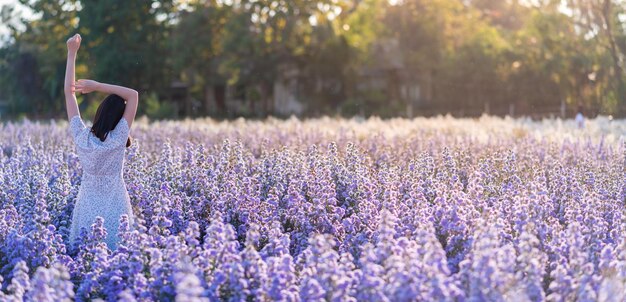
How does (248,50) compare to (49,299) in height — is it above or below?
above

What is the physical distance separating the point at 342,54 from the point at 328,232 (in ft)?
114

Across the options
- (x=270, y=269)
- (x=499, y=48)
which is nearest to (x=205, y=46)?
(x=499, y=48)

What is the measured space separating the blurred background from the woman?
1124 inches

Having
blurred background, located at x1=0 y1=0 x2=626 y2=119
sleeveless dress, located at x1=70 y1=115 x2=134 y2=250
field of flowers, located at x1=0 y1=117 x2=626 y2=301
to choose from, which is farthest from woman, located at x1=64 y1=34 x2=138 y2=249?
blurred background, located at x1=0 y1=0 x2=626 y2=119

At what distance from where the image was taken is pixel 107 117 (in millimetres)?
6762

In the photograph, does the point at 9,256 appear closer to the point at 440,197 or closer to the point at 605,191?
the point at 440,197

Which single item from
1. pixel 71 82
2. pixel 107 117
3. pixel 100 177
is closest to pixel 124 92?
pixel 107 117

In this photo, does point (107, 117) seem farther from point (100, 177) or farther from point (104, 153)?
point (100, 177)

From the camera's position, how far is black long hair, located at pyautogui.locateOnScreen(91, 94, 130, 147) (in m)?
6.76

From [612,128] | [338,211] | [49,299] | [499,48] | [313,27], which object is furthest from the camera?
[499,48]

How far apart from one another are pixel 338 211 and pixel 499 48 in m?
41.2

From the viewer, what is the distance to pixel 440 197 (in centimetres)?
657

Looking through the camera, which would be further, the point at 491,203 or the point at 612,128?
the point at 612,128

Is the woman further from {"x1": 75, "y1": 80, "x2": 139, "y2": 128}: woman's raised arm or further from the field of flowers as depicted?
the field of flowers
